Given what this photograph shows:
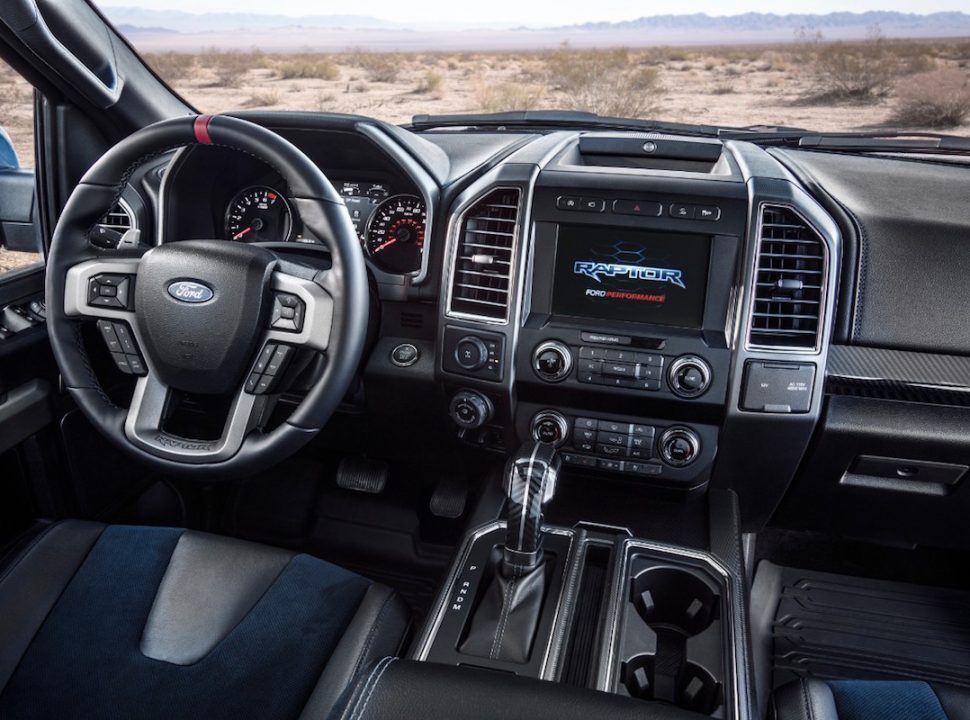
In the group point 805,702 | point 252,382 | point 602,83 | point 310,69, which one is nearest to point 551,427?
point 252,382


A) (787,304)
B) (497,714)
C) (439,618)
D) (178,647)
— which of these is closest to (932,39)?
(787,304)

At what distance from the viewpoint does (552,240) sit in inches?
72.1

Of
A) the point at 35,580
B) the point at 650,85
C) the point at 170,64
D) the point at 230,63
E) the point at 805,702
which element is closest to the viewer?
the point at 805,702

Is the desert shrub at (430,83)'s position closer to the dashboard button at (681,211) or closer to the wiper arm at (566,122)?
the wiper arm at (566,122)

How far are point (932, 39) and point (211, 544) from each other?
90.9 inches

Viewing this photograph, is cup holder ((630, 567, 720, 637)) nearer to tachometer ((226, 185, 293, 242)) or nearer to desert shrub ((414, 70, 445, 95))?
tachometer ((226, 185, 293, 242))

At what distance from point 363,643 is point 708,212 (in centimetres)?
114

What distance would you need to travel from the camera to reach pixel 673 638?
165cm

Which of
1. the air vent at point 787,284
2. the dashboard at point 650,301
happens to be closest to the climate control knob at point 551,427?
the dashboard at point 650,301

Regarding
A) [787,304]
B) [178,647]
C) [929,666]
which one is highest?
[787,304]

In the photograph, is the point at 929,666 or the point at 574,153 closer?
the point at 574,153

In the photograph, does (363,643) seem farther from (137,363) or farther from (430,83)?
(430,83)

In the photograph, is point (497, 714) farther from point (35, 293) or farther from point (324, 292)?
point (35, 293)

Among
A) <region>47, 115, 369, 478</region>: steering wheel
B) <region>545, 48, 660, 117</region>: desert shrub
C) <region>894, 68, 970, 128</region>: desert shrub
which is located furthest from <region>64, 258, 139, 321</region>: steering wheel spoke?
<region>894, 68, 970, 128</region>: desert shrub
